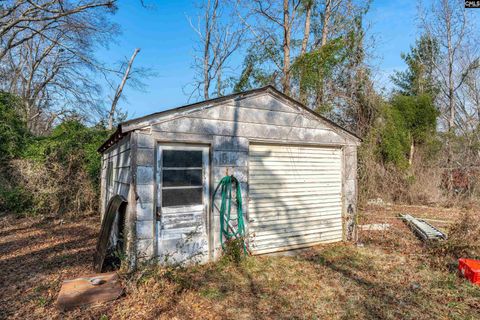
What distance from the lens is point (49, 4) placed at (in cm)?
1014

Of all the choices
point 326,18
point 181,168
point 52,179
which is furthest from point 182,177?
point 326,18

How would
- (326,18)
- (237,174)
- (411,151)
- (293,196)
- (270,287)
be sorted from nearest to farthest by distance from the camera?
(270,287), (237,174), (293,196), (411,151), (326,18)

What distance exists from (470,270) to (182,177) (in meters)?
4.78

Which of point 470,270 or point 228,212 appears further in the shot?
point 228,212

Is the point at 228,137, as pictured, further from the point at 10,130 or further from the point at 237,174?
the point at 10,130

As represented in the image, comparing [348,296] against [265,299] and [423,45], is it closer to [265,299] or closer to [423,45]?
[265,299]

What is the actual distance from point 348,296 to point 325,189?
279cm

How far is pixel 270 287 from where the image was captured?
4262mm

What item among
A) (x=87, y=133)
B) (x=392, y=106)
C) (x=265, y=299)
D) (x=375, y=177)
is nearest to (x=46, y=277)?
(x=265, y=299)

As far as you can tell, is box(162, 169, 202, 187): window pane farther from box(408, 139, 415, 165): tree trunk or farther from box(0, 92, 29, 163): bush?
box(408, 139, 415, 165): tree trunk

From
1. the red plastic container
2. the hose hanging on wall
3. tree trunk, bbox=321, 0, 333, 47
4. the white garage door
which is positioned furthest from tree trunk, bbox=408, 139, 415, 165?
the hose hanging on wall

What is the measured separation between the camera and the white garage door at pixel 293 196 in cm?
563

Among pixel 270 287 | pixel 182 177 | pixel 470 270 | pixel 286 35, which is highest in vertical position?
pixel 286 35

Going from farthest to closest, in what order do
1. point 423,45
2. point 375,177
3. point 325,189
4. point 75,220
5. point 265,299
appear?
point 423,45 < point 375,177 < point 75,220 < point 325,189 < point 265,299
